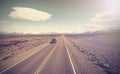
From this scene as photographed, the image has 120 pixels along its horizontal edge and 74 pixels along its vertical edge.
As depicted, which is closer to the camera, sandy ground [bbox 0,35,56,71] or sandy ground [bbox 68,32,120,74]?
sandy ground [bbox 68,32,120,74]

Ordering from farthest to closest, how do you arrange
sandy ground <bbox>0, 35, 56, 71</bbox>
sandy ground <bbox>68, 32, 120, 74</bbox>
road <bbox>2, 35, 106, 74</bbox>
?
sandy ground <bbox>0, 35, 56, 71</bbox>
sandy ground <bbox>68, 32, 120, 74</bbox>
road <bbox>2, 35, 106, 74</bbox>

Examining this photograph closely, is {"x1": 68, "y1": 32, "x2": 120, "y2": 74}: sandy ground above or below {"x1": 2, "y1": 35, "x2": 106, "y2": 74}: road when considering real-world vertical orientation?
below

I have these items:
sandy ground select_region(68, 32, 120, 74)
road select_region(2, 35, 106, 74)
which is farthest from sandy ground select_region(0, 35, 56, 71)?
sandy ground select_region(68, 32, 120, 74)

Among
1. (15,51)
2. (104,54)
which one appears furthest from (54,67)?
(15,51)

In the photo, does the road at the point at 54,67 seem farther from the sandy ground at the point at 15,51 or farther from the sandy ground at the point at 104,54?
the sandy ground at the point at 15,51

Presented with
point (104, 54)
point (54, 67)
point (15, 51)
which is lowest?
point (104, 54)

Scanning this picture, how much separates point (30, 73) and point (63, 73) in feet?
9.68

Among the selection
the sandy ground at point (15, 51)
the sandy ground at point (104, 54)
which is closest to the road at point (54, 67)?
the sandy ground at point (104, 54)

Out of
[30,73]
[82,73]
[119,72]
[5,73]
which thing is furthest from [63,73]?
[119,72]

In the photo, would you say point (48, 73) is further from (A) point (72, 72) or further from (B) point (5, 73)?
(B) point (5, 73)

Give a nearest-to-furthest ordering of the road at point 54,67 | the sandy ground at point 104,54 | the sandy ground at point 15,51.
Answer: the road at point 54,67 → the sandy ground at point 104,54 → the sandy ground at point 15,51

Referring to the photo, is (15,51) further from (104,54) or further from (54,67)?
(104,54)

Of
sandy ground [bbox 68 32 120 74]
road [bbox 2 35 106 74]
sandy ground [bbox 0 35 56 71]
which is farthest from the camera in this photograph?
sandy ground [bbox 0 35 56 71]

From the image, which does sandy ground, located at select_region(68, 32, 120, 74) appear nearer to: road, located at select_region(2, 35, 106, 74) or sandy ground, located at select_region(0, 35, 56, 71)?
road, located at select_region(2, 35, 106, 74)
